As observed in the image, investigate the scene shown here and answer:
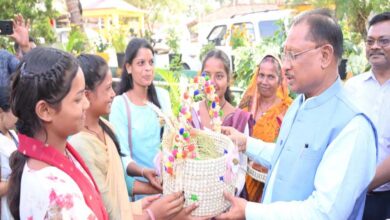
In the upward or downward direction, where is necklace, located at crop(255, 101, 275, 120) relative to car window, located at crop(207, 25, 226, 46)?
downward

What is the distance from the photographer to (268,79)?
3.19 m

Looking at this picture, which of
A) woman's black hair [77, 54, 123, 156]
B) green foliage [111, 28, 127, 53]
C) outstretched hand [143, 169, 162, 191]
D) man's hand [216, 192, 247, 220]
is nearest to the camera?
man's hand [216, 192, 247, 220]

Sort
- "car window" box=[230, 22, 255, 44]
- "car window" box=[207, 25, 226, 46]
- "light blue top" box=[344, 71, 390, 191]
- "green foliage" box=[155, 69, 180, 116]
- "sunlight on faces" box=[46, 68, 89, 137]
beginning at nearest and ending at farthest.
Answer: "sunlight on faces" box=[46, 68, 89, 137] < "light blue top" box=[344, 71, 390, 191] < "green foliage" box=[155, 69, 180, 116] < "car window" box=[230, 22, 255, 44] < "car window" box=[207, 25, 226, 46]

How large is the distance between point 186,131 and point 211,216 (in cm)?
43

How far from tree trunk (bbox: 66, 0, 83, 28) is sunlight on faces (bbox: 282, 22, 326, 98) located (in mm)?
8272

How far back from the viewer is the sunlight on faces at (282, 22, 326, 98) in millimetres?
1645

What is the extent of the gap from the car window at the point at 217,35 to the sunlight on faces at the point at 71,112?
32.3ft

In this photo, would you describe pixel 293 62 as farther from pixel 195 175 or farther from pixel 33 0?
pixel 33 0

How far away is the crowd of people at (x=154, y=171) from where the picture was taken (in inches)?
51.1

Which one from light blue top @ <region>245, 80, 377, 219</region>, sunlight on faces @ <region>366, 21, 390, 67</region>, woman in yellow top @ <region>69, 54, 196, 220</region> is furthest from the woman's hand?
sunlight on faces @ <region>366, 21, 390, 67</region>

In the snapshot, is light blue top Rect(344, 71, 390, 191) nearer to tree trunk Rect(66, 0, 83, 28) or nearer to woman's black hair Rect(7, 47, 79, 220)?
woman's black hair Rect(7, 47, 79, 220)

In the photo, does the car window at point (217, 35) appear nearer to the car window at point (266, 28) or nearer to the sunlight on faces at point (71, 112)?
the car window at point (266, 28)

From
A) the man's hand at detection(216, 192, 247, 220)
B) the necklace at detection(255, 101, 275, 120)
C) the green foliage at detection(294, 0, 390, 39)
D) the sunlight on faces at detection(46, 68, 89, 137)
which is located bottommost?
the man's hand at detection(216, 192, 247, 220)

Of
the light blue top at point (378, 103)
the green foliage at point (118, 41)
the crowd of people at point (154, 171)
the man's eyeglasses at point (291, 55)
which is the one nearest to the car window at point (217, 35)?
the green foliage at point (118, 41)
